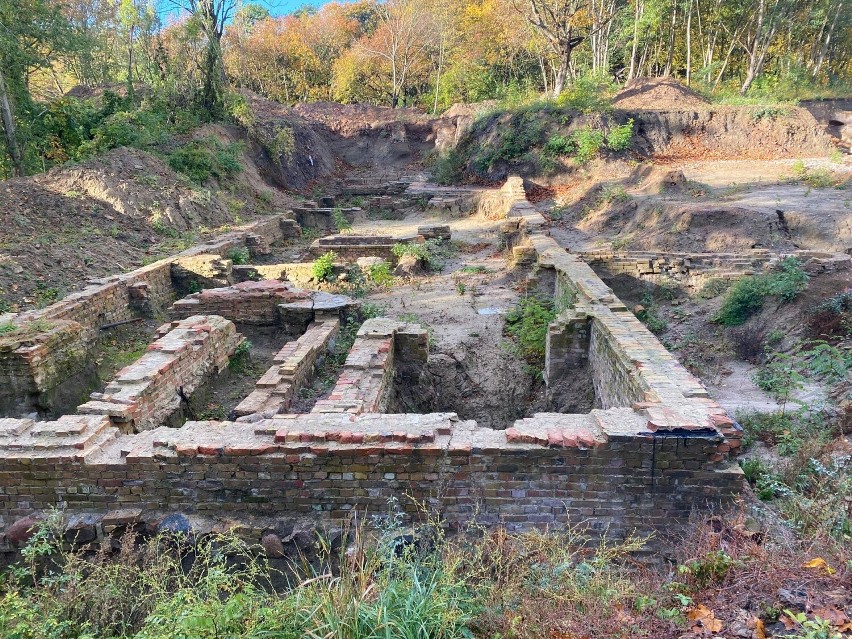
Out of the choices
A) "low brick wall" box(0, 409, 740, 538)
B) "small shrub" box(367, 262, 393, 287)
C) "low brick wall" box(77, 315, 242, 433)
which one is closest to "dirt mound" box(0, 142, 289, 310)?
"low brick wall" box(77, 315, 242, 433)

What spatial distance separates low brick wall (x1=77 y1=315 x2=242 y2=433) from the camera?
→ 5262mm

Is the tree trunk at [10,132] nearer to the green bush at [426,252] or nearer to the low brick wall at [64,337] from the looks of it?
the low brick wall at [64,337]

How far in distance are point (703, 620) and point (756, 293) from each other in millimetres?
6709

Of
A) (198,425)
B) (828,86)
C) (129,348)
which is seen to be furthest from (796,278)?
(828,86)

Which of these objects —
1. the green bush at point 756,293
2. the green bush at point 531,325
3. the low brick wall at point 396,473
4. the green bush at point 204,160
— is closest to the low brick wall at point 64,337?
the low brick wall at point 396,473

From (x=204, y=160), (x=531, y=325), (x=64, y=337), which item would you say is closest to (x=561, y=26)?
(x=204, y=160)

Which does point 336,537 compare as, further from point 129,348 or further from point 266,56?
point 266,56

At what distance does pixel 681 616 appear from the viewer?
2.73 metres

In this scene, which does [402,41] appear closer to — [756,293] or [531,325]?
[531,325]

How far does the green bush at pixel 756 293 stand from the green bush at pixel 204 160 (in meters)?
15.1

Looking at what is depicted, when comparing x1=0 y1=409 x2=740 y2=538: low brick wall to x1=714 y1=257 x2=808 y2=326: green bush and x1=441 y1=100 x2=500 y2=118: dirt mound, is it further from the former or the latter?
x1=441 y1=100 x2=500 y2=118: dirt mound

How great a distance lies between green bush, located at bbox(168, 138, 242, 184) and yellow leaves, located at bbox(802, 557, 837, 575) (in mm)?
17654

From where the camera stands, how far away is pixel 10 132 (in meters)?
15.2

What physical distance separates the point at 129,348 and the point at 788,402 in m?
9.21
